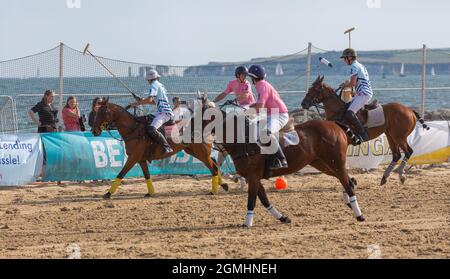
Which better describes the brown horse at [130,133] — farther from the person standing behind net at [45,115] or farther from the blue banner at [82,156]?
the person standing behind net at [45,115]

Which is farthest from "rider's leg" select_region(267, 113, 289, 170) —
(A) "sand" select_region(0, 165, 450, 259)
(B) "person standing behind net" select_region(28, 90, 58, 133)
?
(B) "person standing behind net" select_region(28, 90, 58, 133)

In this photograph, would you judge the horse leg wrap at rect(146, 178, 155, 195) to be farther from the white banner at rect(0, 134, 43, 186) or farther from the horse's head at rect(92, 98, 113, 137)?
the white banner at rect(0, 134, 43, 186)

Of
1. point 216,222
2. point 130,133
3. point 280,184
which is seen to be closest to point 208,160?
point 280,184

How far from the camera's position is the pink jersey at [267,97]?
13.6 metres

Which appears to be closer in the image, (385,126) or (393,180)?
(385,126)

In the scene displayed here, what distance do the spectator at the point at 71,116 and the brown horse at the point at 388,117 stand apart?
549cm

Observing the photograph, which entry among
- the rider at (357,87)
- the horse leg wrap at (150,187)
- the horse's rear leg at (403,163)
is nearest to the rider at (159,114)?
the horse leg wrap at (150,187)

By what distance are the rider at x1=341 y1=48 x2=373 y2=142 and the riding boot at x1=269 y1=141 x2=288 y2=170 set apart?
13.7 feet

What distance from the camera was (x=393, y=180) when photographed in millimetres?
21062

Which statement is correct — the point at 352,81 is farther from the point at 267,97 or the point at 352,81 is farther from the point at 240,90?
the point at 267,97

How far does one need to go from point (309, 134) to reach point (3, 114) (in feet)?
30.8
